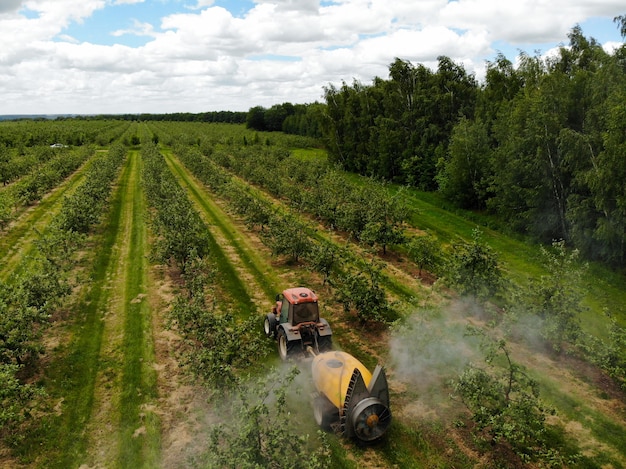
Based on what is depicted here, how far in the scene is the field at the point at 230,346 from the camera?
35.5 ft

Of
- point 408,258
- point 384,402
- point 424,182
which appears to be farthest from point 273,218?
point 424,182

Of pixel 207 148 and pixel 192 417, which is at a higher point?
pixel 207 148

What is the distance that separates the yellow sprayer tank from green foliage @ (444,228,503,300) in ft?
26.0

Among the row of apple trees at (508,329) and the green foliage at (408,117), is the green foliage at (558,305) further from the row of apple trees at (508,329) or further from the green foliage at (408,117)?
the green foliage at (408,117)

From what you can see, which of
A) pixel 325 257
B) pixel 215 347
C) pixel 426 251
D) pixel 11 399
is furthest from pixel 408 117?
pixel 11 399

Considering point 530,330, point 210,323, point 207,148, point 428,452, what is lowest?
point 428,452

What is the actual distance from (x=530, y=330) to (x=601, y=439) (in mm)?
4700

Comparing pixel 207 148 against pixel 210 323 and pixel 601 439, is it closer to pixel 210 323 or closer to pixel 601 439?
pixel 210 323

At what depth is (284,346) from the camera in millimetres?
14039

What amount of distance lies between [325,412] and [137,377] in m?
6.42

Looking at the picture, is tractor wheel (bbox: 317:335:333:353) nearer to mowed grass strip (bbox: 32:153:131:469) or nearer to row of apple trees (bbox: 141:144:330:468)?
row of apple trees (bbox: 141:144:330:468)

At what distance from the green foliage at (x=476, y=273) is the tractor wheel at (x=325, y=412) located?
8.59m

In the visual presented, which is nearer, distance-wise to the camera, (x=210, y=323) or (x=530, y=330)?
(x=210, y=323)

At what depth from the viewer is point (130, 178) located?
5028 cm
